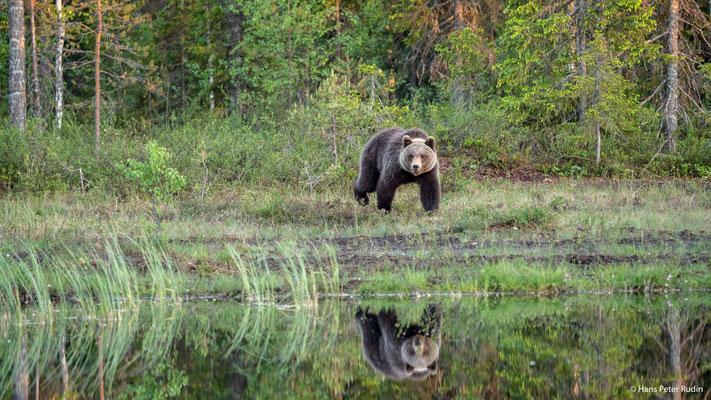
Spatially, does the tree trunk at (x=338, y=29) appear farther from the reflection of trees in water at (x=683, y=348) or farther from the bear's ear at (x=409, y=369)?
the bear's ear at (x=409, y=369)

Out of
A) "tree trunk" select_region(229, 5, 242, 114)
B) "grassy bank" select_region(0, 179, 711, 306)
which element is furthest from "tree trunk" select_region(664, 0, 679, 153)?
"tree trunk" select_region(229, 5, 242, 114)

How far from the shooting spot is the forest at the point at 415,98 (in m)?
18.3

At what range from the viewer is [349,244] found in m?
11.6

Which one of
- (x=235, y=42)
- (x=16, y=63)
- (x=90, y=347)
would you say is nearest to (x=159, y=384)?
(x=90, y=347)

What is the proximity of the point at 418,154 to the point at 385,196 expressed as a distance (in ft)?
4.11

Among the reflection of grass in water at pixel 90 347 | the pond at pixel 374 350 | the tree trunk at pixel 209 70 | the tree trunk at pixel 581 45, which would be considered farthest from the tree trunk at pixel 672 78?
the tree trunk at pixel 209 70

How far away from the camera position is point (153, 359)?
629 centimetres

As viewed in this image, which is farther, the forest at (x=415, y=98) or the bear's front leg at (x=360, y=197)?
the forest at (x=415, y=98)

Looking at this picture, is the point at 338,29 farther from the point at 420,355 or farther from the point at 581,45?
the point at 420,355

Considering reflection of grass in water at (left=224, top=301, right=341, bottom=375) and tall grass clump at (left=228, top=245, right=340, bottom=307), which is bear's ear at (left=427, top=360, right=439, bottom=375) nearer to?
reflection of grass in water at (left=224, top=301, right=341, bottom=375)

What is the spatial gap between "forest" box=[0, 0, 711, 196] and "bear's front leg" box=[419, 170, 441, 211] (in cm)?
243

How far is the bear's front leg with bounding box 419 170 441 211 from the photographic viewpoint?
14.1m

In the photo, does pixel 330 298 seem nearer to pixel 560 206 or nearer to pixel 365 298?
pixel 365 298

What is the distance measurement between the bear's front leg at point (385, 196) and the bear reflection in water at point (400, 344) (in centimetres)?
658
